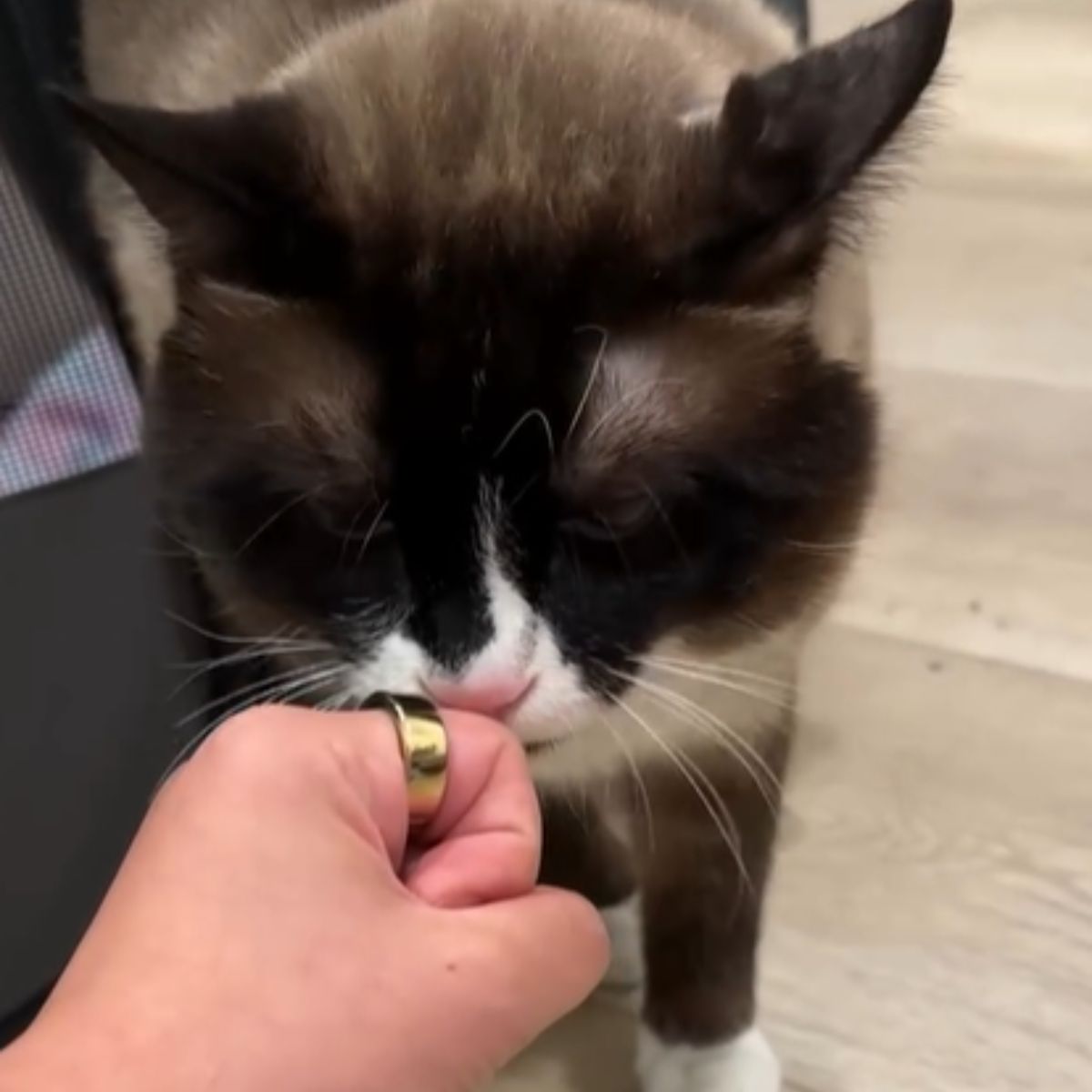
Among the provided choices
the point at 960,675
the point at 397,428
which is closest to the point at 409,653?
the point at 397,428

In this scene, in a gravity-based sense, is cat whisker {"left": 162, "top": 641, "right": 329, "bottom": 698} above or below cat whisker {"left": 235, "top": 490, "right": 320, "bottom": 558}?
below

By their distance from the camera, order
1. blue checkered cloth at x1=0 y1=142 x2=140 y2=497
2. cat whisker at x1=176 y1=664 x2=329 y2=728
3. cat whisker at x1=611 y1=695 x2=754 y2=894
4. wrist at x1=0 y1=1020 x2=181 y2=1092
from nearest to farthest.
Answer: wrist at x1=0 y1=1020 x2=181 y2=1092
cat whisker at x1=176 y1=664 x2=329 y2=728
cat whisker at x1=611 y1=695 x2=754 y2=894
blue checkered cloth at x1=0 y1=142 x2=140 y2=497

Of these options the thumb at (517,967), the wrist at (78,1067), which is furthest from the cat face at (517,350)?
the wrist at (78,1067)

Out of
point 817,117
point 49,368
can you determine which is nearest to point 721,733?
point 817,117

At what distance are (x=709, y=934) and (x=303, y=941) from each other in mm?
540

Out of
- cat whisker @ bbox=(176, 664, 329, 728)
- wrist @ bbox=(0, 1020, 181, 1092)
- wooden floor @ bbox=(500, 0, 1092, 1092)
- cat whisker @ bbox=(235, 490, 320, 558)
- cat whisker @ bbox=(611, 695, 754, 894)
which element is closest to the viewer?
wrist @ bbox=(0, 1020, 181, 1092)

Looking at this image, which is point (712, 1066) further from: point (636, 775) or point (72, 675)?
point (72, 675)

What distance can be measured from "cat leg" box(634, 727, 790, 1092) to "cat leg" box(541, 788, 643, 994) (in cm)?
6

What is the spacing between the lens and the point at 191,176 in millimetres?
674

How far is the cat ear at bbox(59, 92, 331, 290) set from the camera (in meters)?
0.67

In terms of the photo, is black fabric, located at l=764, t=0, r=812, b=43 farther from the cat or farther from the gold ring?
the gold ring

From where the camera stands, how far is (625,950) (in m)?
1.15

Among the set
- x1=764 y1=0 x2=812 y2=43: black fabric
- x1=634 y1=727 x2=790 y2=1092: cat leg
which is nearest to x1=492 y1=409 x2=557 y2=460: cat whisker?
x1=634 y1=727 x2=790 y2=1092: cat leg

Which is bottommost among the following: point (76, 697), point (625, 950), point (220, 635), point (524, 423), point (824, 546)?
point (625, 950)
